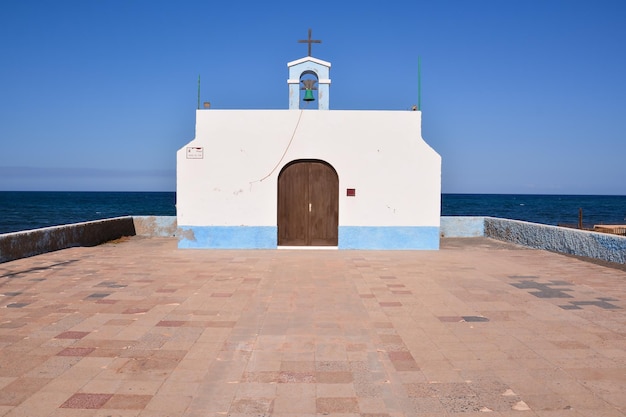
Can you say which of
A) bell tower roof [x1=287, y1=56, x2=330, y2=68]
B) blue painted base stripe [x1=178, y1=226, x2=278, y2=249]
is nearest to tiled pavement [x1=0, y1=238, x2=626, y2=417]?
blue painted base stripe [x1=178, y1=226, x2=278, y2=249]

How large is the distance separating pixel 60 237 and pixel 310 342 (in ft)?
33.1

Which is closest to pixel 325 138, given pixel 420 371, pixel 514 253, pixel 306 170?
pixel 306 170

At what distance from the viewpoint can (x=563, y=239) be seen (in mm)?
12820

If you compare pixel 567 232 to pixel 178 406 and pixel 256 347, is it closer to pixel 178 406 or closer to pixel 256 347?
pixel 256 347

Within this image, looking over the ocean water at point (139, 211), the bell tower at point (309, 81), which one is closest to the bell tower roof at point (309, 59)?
the bell tower at point (309, 81)

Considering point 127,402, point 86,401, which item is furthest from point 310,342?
point 86,401

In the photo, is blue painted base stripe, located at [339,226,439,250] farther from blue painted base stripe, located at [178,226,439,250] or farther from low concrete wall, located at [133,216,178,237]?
low concrete wall, located at [133,216,178,237]

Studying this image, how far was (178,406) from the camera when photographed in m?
3.92

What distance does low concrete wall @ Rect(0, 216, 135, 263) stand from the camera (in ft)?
35.8

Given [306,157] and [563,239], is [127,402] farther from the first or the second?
[563,239]

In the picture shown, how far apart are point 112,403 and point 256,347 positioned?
1718 millimetres

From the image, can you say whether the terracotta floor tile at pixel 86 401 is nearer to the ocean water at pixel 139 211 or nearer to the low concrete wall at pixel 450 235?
the low concrete wall at pixel 450 235

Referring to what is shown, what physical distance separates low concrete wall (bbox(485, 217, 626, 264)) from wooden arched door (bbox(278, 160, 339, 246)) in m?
5.73

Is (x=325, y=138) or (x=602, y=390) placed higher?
(x=325, y=138)
